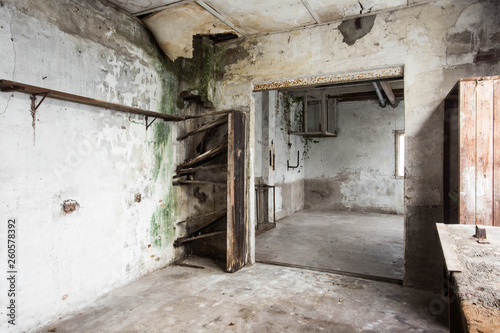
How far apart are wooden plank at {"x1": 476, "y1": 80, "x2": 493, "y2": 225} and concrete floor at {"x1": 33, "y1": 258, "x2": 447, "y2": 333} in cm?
98

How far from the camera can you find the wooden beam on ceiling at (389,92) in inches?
245

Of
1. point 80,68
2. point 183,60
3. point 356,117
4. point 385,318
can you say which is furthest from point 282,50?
point 356,117

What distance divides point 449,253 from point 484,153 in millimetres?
1283

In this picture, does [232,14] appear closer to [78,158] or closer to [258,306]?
[78,158]

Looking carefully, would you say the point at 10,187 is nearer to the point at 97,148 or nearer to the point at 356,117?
the point at 97,148

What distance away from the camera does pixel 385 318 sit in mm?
2611

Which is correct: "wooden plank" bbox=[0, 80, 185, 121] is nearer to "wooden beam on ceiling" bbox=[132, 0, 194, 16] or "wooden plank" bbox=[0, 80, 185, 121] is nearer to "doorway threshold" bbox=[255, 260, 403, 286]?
"wooden beam on ceiling" bbox=[132, 0, 194, 16]

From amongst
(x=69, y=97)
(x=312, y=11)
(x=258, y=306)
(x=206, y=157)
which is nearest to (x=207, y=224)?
(x=206, y=157)

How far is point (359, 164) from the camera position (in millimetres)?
8664

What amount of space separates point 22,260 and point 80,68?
1.69 m

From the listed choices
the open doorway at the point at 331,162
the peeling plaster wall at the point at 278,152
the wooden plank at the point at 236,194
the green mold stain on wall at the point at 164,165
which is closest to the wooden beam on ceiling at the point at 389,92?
the open doorway at the point at 331,162

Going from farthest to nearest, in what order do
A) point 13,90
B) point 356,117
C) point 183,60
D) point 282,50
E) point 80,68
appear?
point 356,117, point 183,60, point 282,50, point 80,68, point 13,90

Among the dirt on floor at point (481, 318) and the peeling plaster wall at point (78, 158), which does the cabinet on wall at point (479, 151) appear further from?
the peeling plaster wall at point (78, 158)

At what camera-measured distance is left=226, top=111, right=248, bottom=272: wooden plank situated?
3682mm
